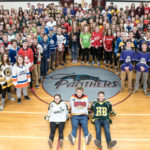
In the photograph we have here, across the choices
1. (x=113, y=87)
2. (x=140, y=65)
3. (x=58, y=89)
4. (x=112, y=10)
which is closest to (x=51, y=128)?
(x=58, y=89)

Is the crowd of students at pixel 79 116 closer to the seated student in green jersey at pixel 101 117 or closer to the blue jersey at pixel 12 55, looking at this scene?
the seated student in green jersey at pixel 101 117

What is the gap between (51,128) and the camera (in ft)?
14.6

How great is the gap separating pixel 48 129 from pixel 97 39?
13.5 feet

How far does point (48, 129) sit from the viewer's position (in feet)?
15.4

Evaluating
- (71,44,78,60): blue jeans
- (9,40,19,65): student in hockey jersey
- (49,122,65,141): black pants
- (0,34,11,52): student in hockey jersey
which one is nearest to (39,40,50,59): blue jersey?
(9,40,19,65): student in hockey jersey

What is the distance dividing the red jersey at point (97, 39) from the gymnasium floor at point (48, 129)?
7.89 feet

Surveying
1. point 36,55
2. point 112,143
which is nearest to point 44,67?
point 36,55

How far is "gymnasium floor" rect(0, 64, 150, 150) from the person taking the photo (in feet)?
13.8

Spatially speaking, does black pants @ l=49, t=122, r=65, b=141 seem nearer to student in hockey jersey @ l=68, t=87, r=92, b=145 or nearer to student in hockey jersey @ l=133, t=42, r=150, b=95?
student in hockey jersey @ l=68, t=87, r=92, b=145

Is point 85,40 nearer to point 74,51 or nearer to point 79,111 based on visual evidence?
point 74,51

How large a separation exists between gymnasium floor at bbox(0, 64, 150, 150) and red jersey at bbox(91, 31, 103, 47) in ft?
7.89

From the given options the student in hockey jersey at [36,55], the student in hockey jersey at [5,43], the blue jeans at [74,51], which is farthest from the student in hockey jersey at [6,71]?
the blue jeans at [74,51]

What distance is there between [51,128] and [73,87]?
2.18 m

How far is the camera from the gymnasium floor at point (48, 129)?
4203mm
